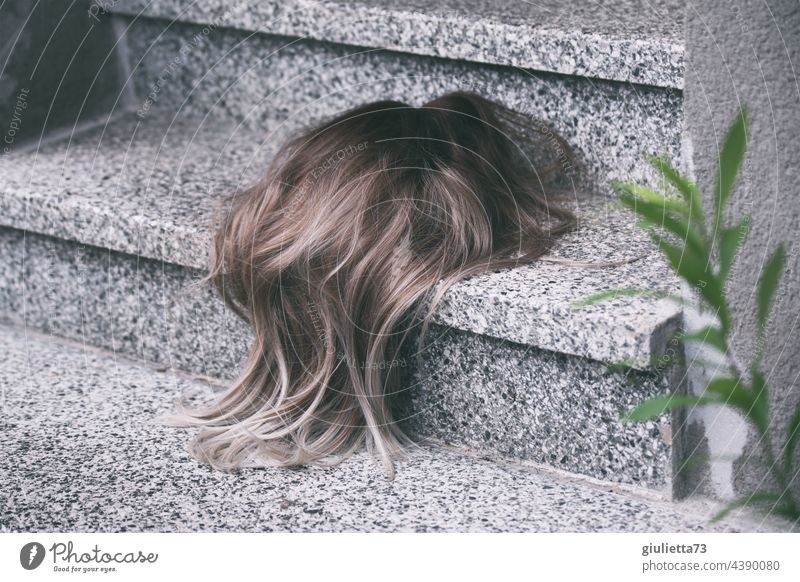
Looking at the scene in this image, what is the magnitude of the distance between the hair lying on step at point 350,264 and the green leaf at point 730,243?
131 millimetres

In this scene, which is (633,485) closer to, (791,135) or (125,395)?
A: (791,135)

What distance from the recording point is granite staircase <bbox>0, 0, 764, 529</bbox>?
707mm

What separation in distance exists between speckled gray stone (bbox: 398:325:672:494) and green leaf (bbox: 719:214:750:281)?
86 millimetres

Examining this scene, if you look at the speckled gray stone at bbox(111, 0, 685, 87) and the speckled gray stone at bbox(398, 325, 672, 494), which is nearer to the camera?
the speckled gray stone at bbox(398, 325, 672, 494)

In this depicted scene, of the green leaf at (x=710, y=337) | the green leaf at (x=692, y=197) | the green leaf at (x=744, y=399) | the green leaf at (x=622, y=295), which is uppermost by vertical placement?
the green leaf at (x=692, y=197)

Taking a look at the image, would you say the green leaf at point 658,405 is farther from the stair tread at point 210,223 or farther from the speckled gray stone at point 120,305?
the speckled gray stone at point 120,305

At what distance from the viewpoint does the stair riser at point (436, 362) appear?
70 cm

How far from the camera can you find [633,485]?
28.1 inches

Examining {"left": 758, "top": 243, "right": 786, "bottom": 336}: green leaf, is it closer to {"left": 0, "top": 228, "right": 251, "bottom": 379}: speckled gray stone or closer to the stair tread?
the stair tread

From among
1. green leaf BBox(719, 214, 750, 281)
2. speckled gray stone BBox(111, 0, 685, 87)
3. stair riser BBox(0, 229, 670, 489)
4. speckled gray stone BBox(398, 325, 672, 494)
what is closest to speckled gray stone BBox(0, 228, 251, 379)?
stair riser BBox(0, 229, 670, 489)

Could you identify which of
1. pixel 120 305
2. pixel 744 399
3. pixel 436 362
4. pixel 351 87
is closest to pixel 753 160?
pixel 744 399

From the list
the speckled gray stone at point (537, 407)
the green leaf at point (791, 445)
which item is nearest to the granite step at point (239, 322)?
the speckled gray stone at point (537, 407)

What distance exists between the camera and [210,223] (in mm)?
834

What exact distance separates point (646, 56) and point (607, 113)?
0.07 metres
